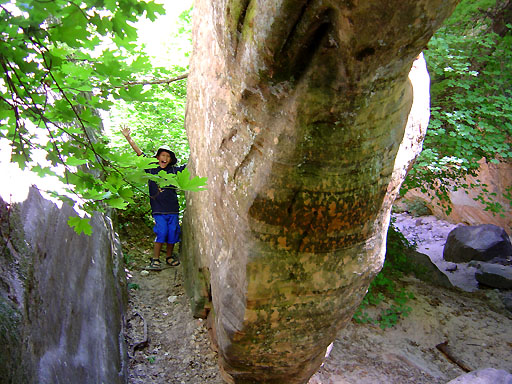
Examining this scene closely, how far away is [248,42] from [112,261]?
3370 mm

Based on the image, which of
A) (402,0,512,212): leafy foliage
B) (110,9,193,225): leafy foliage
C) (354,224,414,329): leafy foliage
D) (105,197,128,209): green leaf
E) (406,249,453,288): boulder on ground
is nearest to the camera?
(105,197,128,209): green leaf

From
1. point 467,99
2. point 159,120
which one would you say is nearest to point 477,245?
point 467,99

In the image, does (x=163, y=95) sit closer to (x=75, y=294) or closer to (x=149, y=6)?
(x=75, y=294)

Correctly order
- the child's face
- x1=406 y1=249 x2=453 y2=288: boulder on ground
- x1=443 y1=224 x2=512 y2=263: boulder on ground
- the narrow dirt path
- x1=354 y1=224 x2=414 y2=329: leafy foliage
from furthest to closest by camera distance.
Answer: x1=443 y1=224 x2=512 y2=263: boulder on ground → x1=406 y1=249 x2=453 y2=288: boulder on ground → x1=354 y1=224 x2=414 y2=329: leafy foliage → the child's face → the narrow dirt path

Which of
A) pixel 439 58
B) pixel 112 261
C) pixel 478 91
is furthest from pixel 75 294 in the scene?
pixel 478 91

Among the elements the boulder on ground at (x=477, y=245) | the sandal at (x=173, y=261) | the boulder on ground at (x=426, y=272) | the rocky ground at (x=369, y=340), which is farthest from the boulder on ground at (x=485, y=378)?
the boulder on ground at (x=477, y=245)

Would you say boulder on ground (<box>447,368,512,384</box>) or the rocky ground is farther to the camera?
the rocky ground

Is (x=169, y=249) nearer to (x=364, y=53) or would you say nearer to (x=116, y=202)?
(x=116, y=202)

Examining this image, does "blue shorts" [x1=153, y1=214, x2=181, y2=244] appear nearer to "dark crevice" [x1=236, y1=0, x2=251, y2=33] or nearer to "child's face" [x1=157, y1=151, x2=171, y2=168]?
"child's face" [x1=157, y1=151, x2=171, y2=168]

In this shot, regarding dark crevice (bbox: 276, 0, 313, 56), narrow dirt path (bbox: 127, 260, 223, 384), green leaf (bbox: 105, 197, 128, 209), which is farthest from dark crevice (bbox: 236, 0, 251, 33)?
narrow dirt path (bbox: 127, 260, 223, 384)

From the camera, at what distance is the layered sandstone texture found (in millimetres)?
2248

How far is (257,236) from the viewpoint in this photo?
9.73ft

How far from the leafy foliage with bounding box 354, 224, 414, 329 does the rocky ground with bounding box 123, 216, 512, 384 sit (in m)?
0.11

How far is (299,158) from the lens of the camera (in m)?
2.61
